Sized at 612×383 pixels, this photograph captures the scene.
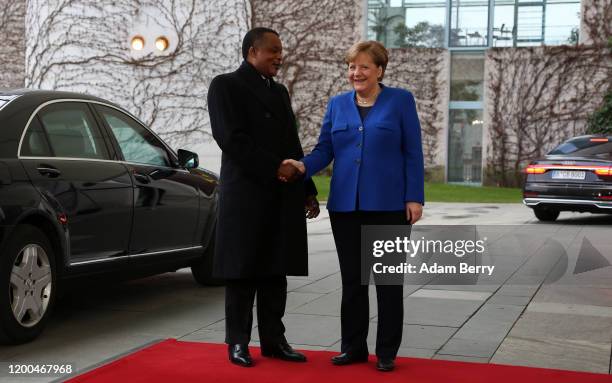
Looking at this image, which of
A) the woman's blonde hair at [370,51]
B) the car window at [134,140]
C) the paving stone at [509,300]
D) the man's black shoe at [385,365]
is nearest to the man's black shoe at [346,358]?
the man's black shoe at [385,365]

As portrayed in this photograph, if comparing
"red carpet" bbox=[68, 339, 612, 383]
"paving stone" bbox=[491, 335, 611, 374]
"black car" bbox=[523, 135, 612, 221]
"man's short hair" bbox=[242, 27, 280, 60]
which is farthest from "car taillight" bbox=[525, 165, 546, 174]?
"man's short hair" bbox=[242, 27, 280, 60]

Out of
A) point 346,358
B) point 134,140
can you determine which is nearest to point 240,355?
point 346,358

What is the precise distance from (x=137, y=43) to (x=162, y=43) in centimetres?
64

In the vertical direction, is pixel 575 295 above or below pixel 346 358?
below

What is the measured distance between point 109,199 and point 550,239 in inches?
278

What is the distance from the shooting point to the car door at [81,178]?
519 centimetres

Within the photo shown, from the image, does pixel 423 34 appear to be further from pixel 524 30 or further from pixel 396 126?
pixel 396 126

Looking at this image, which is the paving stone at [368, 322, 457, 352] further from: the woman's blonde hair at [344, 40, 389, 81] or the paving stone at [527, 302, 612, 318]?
the woman's blonde hair at [344, 40, 389, 81]

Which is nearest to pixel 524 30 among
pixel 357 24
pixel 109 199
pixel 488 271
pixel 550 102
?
pixel 550 102

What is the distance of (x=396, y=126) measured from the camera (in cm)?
442

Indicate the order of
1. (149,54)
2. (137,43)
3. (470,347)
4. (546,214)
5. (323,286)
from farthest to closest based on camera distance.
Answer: (149,54), (546,214), (137,43), (323,286), (470,347)

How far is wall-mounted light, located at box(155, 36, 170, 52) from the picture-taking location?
43.1ft

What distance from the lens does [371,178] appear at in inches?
174

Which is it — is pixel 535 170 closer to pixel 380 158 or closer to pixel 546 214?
pixel 546 214
